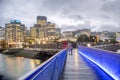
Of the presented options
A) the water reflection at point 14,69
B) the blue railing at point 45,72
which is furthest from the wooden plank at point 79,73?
the water reflection at point 14,69

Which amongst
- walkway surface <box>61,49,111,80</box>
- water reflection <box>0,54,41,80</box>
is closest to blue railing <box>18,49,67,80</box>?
walkway surface <box>61,49,111,80</box>

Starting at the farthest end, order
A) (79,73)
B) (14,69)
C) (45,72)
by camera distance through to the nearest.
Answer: (14,69) < (79,73) < (45,72)

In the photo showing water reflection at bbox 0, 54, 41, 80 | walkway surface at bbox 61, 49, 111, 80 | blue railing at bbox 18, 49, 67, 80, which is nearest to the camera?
blue railing at bbox 18, 49, 67, 80

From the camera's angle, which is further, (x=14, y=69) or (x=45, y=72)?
(x=14, y=69)

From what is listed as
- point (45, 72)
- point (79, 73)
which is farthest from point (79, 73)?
point (45, 72)

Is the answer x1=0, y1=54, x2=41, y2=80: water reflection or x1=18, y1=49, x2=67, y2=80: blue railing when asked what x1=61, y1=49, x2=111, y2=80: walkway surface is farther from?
x1=0, y1=54, x2=41, y2=80: water reflection

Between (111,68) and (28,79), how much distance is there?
11.3 metres

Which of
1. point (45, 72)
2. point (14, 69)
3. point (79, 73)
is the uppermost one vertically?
point (45, 72)

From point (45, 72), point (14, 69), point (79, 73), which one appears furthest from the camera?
point (14, 69)

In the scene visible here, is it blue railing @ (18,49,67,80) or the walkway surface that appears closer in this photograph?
blue railing @ (18,49,67,80)

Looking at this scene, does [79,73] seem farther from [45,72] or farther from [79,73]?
[45,72]

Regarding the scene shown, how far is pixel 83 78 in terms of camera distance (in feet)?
54.9

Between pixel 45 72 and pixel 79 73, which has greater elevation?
pixel 45 72

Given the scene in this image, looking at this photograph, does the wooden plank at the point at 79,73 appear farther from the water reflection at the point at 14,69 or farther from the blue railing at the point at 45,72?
the water reflection at the point at 14,69
